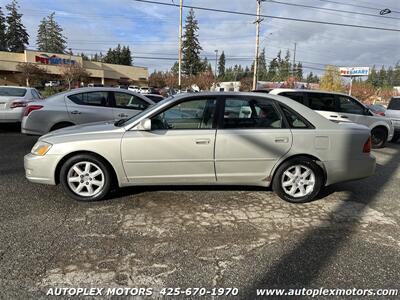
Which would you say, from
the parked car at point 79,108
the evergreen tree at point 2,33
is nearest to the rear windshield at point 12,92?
the parked car at point 79,108

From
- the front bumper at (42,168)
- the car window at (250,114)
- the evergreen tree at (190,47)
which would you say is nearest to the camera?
the front bumper at (42,168)

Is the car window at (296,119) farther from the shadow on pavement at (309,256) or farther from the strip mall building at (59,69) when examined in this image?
the strip mall building at (59,69)

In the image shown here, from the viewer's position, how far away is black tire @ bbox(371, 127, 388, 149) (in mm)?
10466

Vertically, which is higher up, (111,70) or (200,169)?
(111,70)

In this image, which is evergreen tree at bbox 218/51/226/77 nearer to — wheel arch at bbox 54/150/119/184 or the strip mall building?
the strip mall building

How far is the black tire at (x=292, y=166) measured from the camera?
4.77 m

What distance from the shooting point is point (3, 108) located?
10086 millimetres

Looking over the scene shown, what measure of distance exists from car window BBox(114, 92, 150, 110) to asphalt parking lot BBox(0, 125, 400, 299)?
3.63 m

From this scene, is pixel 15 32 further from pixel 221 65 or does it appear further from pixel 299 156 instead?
pixel 299 156

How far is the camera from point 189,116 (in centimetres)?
477

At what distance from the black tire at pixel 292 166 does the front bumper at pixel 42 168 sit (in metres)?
3.05

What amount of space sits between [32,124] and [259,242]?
6.51 metres

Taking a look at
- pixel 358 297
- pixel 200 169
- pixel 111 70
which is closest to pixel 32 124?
pixel 200 169

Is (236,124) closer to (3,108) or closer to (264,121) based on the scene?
(264,121)
